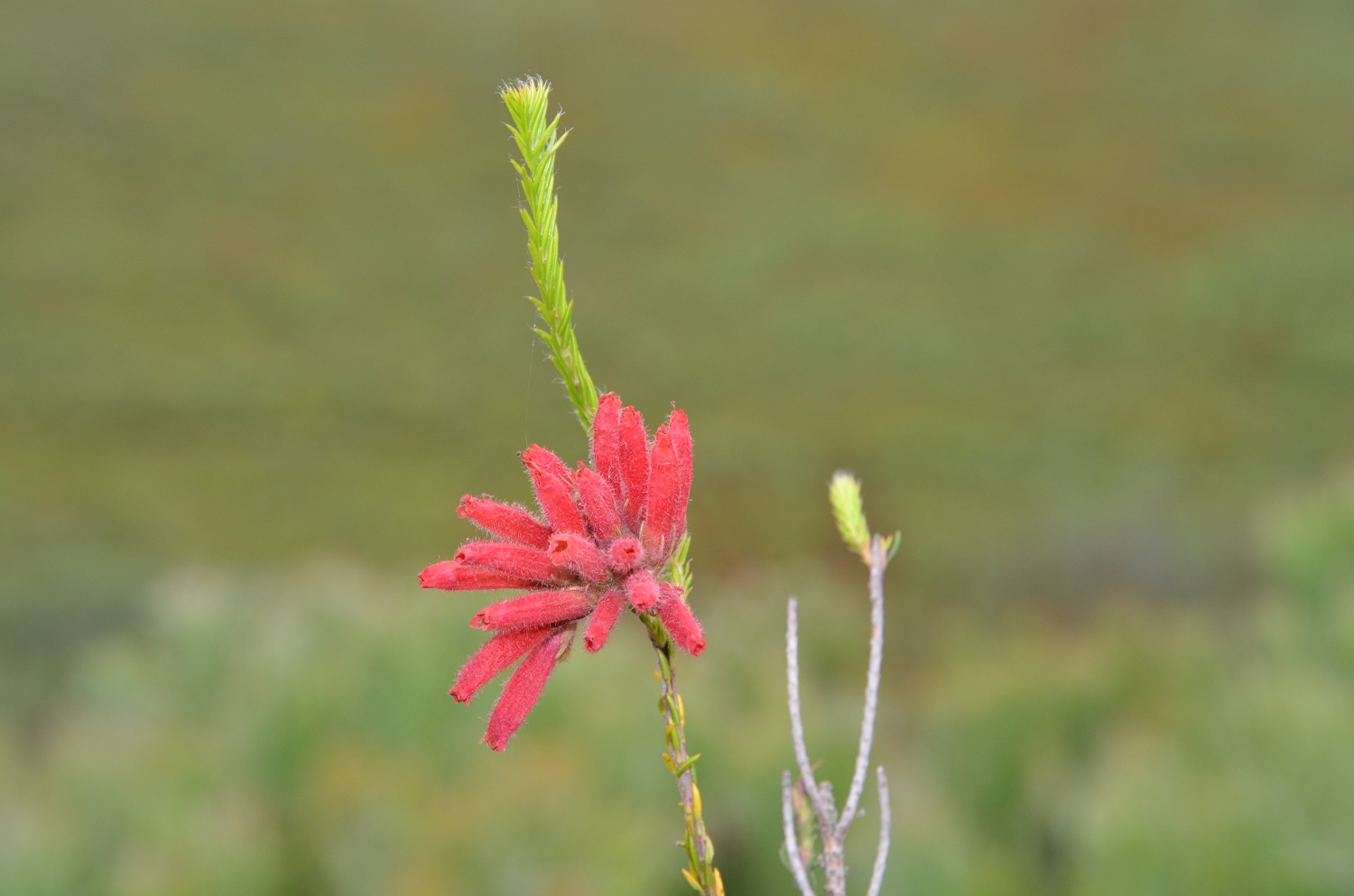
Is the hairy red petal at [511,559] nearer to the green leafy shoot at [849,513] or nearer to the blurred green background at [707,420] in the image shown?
the green leafy shoot at [849,513]

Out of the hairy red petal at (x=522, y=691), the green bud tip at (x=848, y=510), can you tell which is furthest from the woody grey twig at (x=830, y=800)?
the hairy red petal at (x=522, y=691)

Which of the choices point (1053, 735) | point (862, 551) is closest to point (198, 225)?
point (1053, 735)

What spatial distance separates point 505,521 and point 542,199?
0.93 ft

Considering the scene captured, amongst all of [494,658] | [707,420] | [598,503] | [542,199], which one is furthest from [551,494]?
[707,420]

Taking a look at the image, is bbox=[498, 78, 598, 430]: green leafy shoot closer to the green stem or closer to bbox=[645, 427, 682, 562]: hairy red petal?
bbox=[645, 427, 682, 562]: hairy red petal

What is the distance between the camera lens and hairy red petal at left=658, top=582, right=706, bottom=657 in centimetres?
85

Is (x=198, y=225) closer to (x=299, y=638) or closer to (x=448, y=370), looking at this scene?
(x=448, y=370)

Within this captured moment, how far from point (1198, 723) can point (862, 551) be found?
404 cm

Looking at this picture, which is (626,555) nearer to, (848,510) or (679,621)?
(679,621)

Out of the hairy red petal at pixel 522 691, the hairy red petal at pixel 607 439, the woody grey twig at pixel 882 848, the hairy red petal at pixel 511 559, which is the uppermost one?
the hairy red petal at pixel 607 439

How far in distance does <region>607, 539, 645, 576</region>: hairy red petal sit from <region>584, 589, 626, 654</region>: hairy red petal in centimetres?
2

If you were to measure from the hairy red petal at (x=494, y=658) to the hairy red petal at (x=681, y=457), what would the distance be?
0.50 feet

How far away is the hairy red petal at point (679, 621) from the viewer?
85cm

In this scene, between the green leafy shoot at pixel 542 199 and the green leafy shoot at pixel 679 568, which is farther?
the green leafy shoot at pixel 679 568
